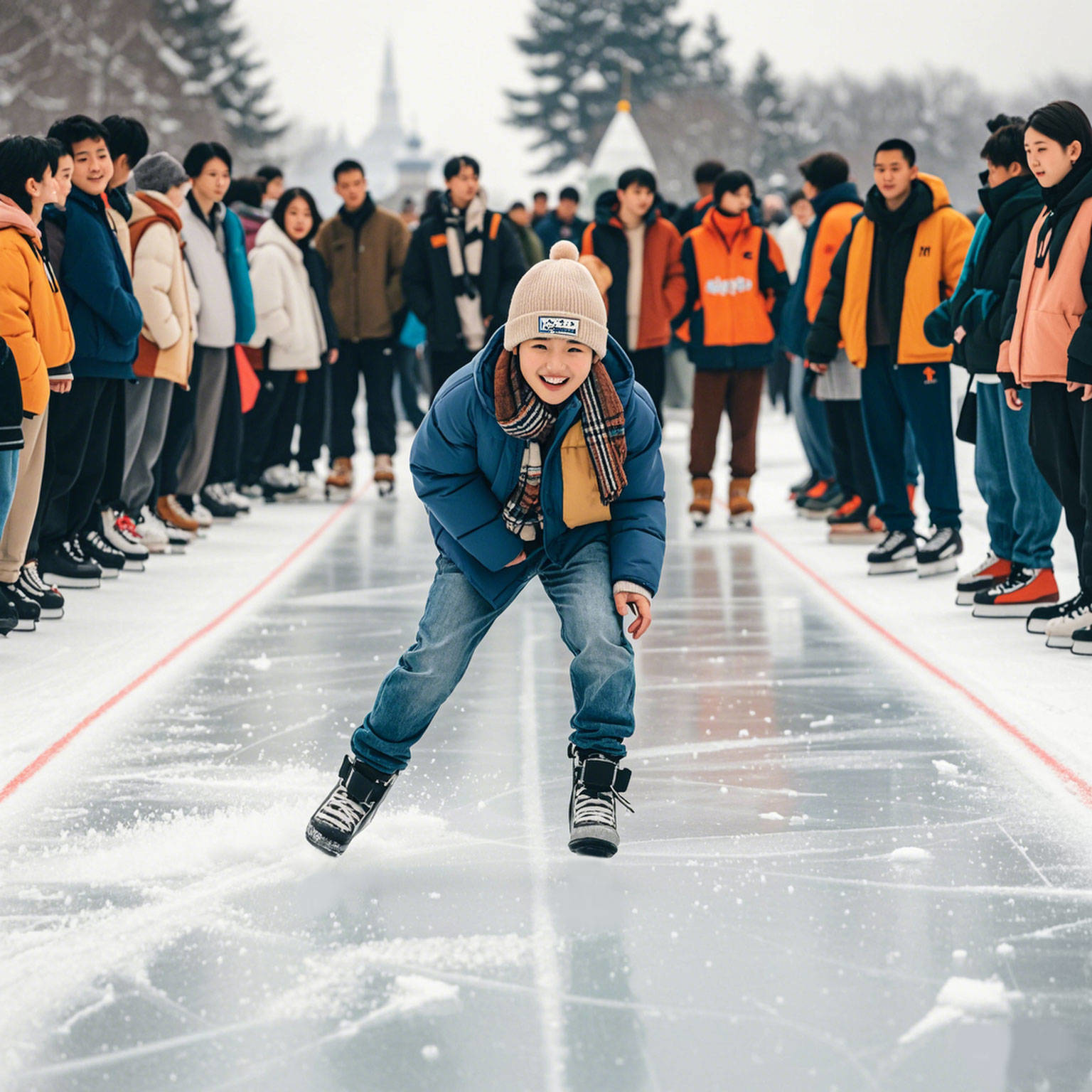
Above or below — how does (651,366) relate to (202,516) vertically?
above

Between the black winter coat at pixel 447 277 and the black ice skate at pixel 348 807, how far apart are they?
316 inches

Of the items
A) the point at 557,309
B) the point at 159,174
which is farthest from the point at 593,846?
the point at 159,174

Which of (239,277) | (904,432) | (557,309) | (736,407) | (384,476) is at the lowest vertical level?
(384,476)

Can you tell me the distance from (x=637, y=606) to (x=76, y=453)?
4.40m

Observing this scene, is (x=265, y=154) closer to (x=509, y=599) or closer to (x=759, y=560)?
(x=759, y=560)

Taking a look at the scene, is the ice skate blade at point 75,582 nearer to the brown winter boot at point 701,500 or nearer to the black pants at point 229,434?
the black pants at point 229,434

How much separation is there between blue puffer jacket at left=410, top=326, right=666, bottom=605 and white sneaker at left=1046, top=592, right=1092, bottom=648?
9.81 feet

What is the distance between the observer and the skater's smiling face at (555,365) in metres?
3.96

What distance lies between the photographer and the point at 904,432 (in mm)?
9062

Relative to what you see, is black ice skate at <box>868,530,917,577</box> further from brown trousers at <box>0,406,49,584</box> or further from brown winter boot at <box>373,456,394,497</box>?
brown winter boot at <box>373,456,394,497</box>

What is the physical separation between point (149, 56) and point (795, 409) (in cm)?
4362

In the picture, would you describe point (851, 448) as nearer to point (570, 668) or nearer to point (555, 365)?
point (570, 668)

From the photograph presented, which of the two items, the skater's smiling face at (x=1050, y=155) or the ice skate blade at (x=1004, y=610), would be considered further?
the ice skate blade at (x=1004, y=610)

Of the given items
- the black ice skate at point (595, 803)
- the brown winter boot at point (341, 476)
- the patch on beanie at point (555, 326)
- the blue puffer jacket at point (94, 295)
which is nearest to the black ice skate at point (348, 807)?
the black ice skate at point (595, 803)
